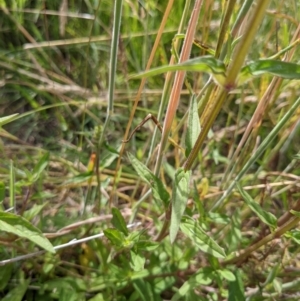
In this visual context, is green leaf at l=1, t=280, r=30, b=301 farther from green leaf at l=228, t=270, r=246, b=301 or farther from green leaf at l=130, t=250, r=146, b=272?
green leaf at l=228, t=270, r=246, b=301

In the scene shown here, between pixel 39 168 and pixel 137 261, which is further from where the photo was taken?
pixel 39 168

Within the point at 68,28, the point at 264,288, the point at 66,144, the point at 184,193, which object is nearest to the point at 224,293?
the point at 264,288

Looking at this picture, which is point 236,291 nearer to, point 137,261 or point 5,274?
point 137,261

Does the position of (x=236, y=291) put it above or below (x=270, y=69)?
below

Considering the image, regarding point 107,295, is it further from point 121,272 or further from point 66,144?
point 66,144

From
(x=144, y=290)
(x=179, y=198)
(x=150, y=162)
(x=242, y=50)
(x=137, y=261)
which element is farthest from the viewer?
(x=150, y=162)

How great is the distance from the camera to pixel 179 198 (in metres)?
0.54

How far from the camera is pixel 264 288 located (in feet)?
2.64

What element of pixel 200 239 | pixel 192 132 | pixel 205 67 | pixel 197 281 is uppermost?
pixel 205 67

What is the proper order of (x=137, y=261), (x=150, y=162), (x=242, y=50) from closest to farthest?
(x=242, y=50) → (x=137, y=261) → (x=150, y=162)

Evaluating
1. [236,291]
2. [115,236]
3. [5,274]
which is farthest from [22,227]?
[236,291]

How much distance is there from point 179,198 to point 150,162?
36 centimetres

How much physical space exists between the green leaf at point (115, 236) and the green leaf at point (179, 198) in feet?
0.51

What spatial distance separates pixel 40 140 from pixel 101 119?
0.54 ft
